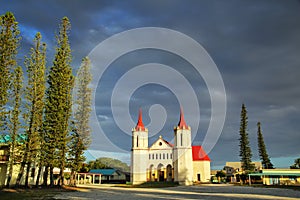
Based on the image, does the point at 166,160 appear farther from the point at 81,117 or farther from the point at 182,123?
the point at 81,117

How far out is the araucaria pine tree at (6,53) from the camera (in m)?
24.4

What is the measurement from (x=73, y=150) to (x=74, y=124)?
10.6ft

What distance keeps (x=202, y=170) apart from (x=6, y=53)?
48.7 metres

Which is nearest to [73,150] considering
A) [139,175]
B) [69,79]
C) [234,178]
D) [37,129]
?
[37,129]

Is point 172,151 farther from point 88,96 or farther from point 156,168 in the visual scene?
point 88,96

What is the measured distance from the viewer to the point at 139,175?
5453cm

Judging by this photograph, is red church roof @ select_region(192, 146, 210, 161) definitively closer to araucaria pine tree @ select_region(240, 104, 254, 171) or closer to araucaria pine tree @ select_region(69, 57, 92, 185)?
araucaria pine tree @ select_region(240, 104, 254, 171)

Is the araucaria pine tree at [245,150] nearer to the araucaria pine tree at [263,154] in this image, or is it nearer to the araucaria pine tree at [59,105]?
the araucaria pine tree at [263,154]

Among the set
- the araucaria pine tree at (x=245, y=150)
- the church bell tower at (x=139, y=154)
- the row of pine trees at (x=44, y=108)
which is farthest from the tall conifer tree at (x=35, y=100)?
the araucaria pine tree at (x=245, y=150)

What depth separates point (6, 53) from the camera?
979 inches

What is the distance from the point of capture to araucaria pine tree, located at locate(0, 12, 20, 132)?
24.4 m

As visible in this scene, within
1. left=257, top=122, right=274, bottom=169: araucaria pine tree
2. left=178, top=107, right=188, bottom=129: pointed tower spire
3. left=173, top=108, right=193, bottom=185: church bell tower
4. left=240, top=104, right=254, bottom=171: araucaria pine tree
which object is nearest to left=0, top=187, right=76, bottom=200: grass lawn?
left=173, top=108, right=193, bottom=185: church bell tower

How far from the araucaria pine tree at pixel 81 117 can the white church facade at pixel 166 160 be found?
70.6 feet

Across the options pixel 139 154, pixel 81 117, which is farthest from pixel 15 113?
pixel 139 154
